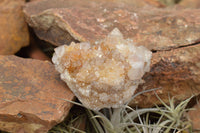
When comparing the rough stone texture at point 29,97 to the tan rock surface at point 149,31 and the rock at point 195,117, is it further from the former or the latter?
the rock at point 195,117

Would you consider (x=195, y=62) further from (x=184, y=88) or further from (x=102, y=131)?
(x=102, y=131)

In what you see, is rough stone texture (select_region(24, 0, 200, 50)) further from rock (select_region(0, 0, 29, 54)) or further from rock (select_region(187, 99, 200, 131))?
rock (select_region(187, 99, 200, 131))

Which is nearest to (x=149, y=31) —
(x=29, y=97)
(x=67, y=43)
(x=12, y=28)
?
(x=67, y=43)

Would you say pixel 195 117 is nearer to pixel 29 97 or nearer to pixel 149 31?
pixel 149 31

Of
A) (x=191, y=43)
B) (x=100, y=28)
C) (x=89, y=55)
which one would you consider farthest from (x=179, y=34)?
(x=89, y=55)

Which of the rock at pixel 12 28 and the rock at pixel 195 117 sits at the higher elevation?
the rock at pixel 12 28

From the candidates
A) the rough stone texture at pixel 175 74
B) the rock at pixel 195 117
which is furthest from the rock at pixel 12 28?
the rock at pixel 195 117
